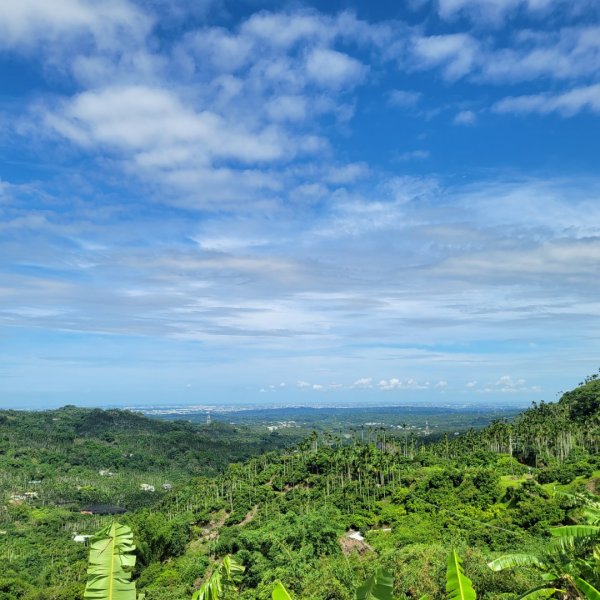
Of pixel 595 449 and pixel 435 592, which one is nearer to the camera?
pixel 435 592

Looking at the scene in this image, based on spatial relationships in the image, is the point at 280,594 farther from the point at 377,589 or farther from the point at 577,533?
the point at 577,533

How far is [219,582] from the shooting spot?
26.6 ft

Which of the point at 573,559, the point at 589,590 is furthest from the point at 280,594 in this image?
the point at 573,559

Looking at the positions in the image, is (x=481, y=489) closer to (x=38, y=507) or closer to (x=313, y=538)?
(x=313, y=538)

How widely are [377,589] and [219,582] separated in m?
3.30

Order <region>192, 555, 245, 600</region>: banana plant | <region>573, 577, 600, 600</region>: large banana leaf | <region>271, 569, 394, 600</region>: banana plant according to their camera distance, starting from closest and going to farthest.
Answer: <region>271, 569, 394, 600</region>: banana plant < <region>573, 577, 600, 600</region>: large banana leaf < <region>192, 555, 245, 600</region>: banana plant

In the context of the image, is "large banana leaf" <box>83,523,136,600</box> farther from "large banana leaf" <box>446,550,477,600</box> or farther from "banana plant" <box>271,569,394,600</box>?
"large banana leaf" <box>446,550,477,600</box>

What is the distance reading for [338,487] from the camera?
61.0 meters

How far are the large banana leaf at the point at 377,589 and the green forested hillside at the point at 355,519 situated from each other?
Result: 15.2 ft

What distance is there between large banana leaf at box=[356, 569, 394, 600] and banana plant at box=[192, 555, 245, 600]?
2.96 metres

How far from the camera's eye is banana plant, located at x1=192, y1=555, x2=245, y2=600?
7801 millimetres

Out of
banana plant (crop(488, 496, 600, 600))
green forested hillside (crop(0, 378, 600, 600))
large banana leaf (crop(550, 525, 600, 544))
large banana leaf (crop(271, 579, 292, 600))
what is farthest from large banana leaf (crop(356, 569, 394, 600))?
large banana leaf (crop(550, 525, 600, 544))

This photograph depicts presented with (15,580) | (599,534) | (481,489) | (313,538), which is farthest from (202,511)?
(599,534)

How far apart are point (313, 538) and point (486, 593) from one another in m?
23.5
